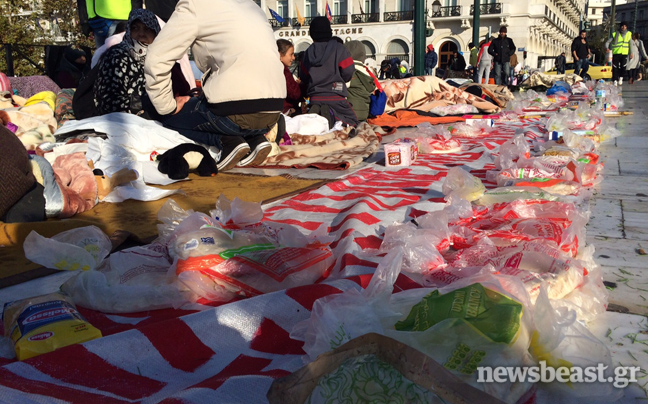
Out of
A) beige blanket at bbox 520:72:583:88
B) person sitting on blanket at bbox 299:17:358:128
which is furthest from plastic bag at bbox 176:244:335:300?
beige blanket at bbox 520:72:583:88

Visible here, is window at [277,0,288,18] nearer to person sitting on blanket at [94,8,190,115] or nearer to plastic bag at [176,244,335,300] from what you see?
person sitting on blanket at [94,8,190,115]

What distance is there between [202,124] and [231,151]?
35cm

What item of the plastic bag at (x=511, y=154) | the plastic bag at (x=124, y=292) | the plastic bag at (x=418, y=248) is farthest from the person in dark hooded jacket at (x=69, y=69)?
the plastic bag at (x=418, y=248)

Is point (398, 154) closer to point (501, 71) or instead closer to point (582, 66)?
point (501, 71)

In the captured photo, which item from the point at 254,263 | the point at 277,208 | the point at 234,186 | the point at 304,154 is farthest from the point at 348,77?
the point at 254,263

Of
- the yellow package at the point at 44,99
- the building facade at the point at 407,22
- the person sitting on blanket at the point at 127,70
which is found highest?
the building facade at the point at 407,22

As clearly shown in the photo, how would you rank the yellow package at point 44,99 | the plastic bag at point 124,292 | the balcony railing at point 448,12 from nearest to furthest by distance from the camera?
the plastic bag at point 124,292 < the yellow package at point 44,99 < the balcony railing at point 448,12

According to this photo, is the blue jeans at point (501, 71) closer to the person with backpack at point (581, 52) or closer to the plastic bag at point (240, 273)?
the person with backpack at point (581, 52)

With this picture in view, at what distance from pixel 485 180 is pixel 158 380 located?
2871 millimetres

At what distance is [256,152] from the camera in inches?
182

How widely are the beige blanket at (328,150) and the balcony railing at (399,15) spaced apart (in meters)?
35.2

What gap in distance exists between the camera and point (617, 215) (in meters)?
2.86

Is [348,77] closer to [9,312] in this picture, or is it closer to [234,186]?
[234,186]

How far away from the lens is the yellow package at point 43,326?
59.5 inches
